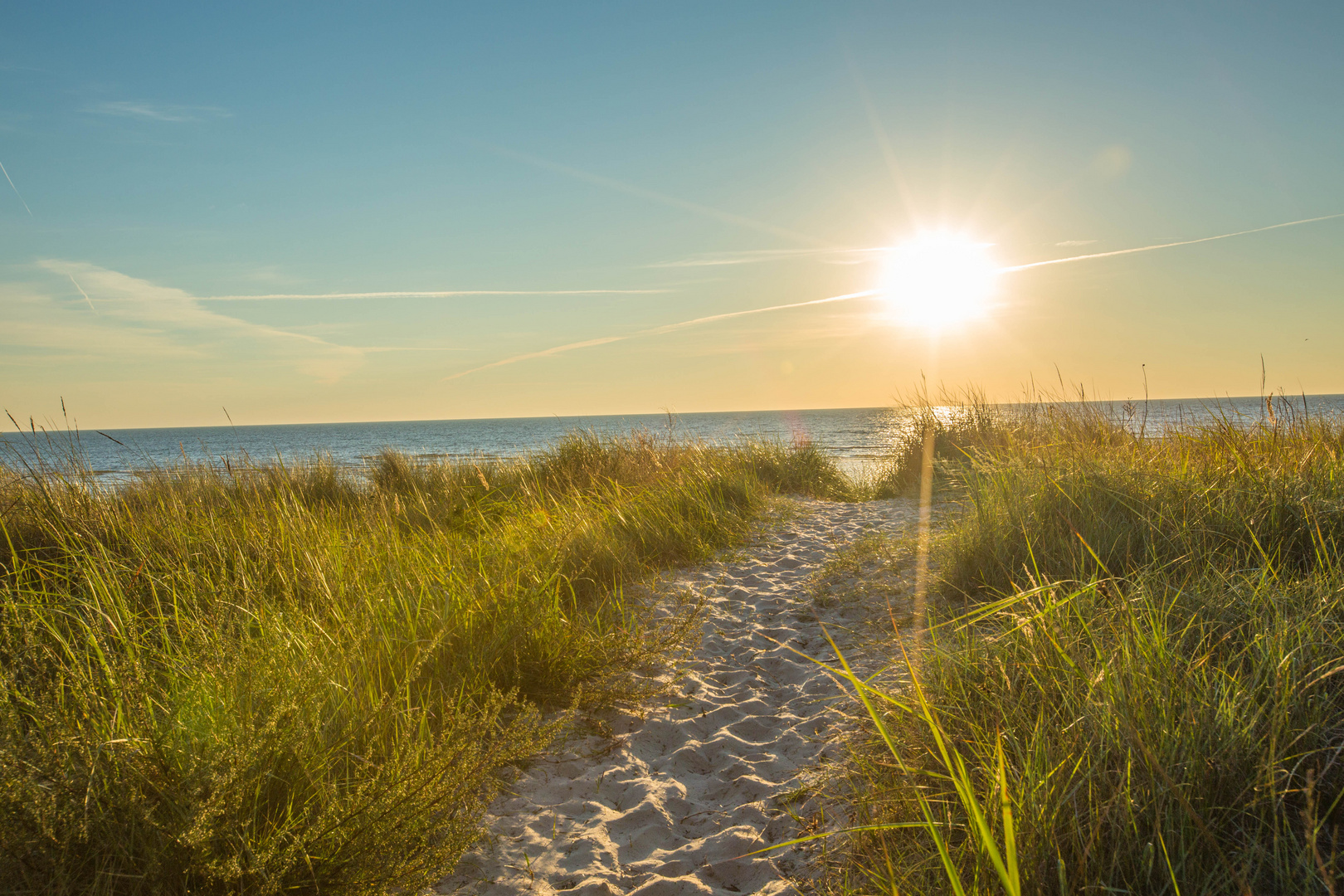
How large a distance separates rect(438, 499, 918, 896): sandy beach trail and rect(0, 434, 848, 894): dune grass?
0.22 meters

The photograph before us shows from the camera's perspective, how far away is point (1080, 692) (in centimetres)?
215

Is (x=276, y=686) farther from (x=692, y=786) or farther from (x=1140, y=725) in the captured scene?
(x=1140, y=725)

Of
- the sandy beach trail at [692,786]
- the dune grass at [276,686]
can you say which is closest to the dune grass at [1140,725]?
the sandy beach trail at [692,786]

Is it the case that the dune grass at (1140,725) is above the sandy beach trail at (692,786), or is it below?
above

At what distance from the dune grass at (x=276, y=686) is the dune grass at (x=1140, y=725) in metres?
1.40

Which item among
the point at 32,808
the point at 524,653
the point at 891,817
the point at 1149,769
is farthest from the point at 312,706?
the point at 1149,769

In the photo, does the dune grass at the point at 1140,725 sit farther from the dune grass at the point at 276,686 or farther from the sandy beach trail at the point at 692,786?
the dune grass at the point at 276,686

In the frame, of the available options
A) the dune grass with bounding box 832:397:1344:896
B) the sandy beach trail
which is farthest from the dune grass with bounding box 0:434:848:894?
the dune grass with bounding box 832:397:1344:896

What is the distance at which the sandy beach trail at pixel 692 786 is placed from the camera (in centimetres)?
213

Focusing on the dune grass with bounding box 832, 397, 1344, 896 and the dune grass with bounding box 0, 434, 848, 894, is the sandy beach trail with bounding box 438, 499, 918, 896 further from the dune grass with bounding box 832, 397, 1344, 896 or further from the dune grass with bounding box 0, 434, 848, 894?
the dune grass with bounding box 832, 397, 1344, 896

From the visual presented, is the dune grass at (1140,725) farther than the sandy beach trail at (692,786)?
No

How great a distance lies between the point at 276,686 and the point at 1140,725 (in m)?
2.76

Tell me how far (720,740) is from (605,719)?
570 millimetres

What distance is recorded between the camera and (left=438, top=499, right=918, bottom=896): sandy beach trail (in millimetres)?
2135
